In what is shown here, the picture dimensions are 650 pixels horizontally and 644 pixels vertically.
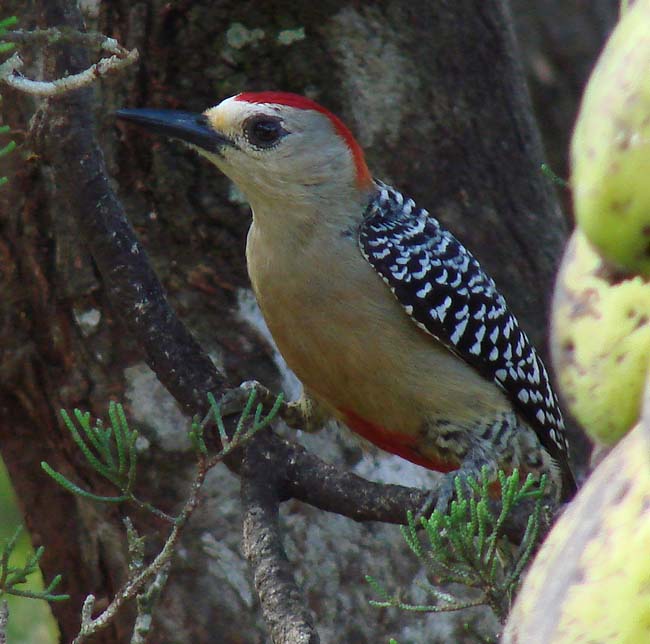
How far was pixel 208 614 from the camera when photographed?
3.50 metres

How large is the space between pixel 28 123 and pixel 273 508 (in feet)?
4.72

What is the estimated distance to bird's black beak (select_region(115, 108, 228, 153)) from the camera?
3.20 meters

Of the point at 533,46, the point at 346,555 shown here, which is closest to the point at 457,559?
the point at 346,555

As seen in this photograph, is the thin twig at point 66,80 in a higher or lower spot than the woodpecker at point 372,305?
higher

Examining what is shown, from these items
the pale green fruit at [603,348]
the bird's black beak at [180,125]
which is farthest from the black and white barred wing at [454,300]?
the pale green fruit at [603,348]

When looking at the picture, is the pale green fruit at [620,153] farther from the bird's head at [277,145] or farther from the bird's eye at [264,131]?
the bird's eye at [264,131]

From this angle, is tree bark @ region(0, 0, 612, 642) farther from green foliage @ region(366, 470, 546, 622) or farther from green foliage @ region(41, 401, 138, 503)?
green foliage @ region(366, 470, 546, 622)

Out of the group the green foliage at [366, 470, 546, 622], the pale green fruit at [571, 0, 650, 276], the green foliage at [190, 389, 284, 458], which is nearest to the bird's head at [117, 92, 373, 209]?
the green foliage at [190, 389, 284, 458]

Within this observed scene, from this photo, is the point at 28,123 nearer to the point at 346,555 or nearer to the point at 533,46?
the point at 346,555

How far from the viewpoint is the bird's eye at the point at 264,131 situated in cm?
352

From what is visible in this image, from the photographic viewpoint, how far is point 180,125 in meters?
3.29

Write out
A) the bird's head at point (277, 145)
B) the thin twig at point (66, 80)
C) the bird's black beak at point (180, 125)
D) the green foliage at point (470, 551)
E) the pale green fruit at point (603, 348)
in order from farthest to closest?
the bird's head at point (277, 145), the bird's black beak at point (180, 125), the green foliage at point (470, 551), the thin twig at point (66, 80), the pale green fruit at point (603, 348)

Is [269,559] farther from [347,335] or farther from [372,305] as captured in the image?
[372,305]

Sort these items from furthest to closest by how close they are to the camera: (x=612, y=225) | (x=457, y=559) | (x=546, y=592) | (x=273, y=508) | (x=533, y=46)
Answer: (x=533, y=46) < (x=273, y=508) < (x=457, y=559) < (x=546, y=592) < (x=612, y=225)
